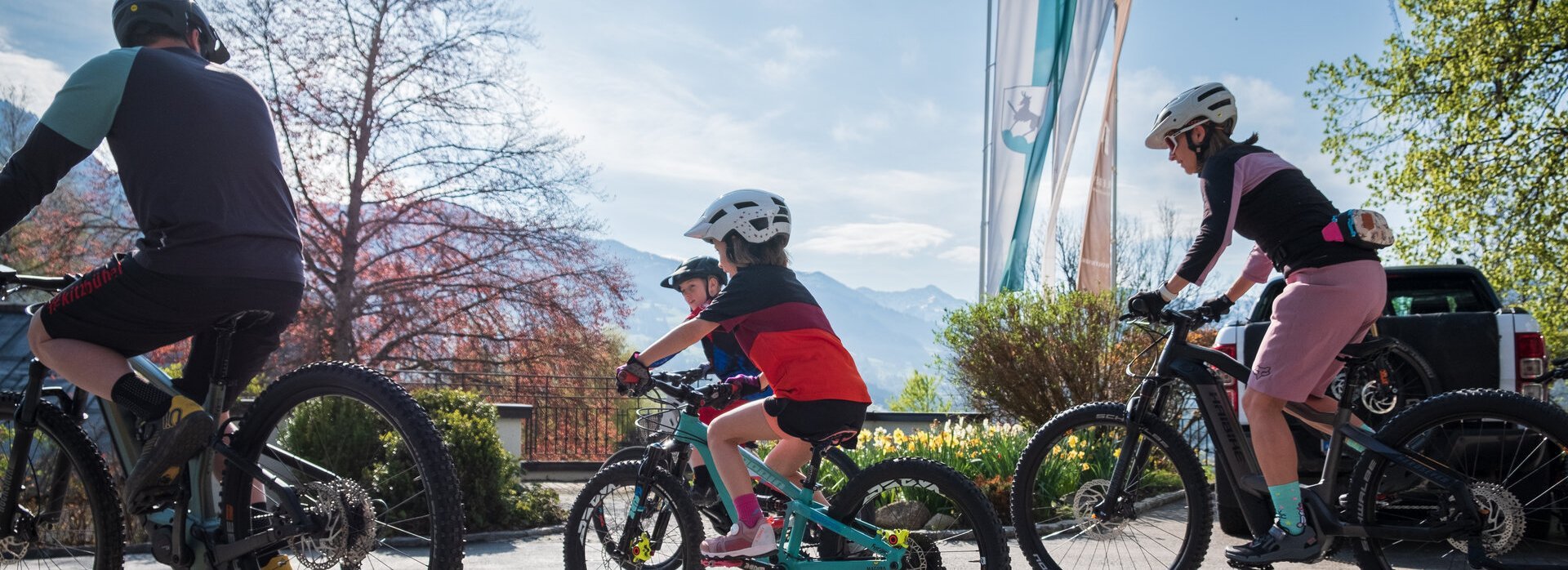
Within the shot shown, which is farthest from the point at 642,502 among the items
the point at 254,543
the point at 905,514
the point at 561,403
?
the point at 561,403

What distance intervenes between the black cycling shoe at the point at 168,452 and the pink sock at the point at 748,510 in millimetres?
1849

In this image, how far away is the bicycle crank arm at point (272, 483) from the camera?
3.05 meters

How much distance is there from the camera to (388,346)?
1802 cm

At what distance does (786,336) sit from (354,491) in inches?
68.0

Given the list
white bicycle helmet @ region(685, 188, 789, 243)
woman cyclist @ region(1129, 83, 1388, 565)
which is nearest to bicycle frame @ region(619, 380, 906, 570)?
white bicycle helmet @ region(685, 188, 789, 243)

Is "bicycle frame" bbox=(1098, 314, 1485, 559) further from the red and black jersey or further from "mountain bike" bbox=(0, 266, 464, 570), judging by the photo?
"mountain bike" bbox=(0, 266, 464, 570)

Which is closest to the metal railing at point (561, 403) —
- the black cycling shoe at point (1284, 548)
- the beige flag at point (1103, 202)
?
the beige flag at point (1103, 202)

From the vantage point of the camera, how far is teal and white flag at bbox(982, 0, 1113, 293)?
48.4 ft

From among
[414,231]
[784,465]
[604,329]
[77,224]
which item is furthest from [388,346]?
[784,465]

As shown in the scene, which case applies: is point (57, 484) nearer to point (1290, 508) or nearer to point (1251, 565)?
point (1251, 565)

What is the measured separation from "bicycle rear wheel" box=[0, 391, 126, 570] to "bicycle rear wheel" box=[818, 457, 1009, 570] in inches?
96.4

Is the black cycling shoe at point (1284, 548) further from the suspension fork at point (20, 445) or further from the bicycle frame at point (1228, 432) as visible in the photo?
the suspension fork at point (20, 445)

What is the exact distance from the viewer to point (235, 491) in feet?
10.8

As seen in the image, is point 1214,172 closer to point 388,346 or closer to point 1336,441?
point 1336,441
